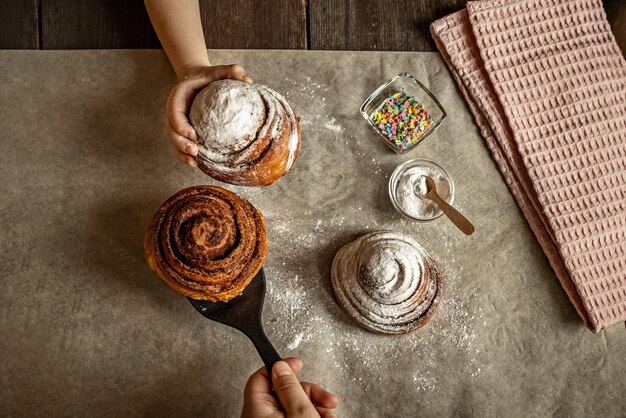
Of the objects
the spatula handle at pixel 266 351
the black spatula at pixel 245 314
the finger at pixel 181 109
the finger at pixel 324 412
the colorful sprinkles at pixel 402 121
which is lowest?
the finger at pixel 324 412

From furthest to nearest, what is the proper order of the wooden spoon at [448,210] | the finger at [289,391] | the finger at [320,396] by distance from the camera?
the wooden spoon at [448,210] < the finger at [320,396] < the finger at [289,391]

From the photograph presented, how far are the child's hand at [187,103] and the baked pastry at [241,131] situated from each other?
0.02 meters

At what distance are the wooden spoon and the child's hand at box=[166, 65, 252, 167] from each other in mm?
543

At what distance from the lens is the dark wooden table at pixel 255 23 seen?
4.79ft

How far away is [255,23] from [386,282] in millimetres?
813

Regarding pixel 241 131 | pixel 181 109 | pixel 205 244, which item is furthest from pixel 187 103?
pixel 205 244

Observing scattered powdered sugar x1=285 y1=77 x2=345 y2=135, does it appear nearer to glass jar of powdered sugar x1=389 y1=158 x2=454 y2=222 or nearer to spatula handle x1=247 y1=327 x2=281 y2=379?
glass jar of powdered sugar x1=389 y1=158 x2=454 y2=222

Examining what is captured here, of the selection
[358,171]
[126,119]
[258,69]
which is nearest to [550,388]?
[358,171]

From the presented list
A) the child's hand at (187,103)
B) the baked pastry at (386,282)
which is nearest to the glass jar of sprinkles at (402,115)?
the baked pastry at (386,282)

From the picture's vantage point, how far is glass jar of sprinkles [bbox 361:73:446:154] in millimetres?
1424

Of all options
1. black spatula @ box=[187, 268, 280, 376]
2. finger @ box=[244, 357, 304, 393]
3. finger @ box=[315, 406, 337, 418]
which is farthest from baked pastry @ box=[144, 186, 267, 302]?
finger @ box=[315, 406, 337, 418]

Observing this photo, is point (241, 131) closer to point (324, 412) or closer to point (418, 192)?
point (418, 192)

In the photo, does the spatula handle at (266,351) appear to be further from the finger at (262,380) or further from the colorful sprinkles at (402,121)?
the colorful sprinkles at (402,121)

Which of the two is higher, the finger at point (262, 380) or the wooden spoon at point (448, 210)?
the wooden spoon at point (448, 210)
